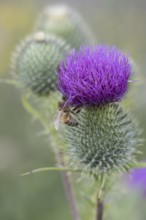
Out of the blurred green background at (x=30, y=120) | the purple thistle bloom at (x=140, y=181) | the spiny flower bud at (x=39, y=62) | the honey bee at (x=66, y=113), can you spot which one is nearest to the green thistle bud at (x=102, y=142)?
the honey bee at (x=66, y=113)

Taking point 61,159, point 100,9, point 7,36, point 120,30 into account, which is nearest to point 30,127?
point 7,36

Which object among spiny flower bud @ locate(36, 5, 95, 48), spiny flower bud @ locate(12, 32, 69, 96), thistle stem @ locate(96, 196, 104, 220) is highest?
spiny flower bud @ locate(36, 5, 95, 48)

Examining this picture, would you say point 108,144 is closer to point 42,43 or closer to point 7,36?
point 42,43

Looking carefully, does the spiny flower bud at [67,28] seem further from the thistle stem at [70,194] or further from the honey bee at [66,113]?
the honey bee at [66,113]

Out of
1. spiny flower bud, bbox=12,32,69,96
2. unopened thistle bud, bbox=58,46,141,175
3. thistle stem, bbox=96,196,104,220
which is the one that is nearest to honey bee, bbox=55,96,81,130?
unopened thistle bud, bbox=58,46,141,175

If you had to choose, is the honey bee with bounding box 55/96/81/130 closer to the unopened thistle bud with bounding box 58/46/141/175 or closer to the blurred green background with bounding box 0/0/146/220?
the unopened thistle bud with bounding box 58/46/141/175

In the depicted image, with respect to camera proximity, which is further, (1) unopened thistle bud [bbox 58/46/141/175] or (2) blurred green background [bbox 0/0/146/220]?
(2) blurred green background [bbox 0/0/146/220]
